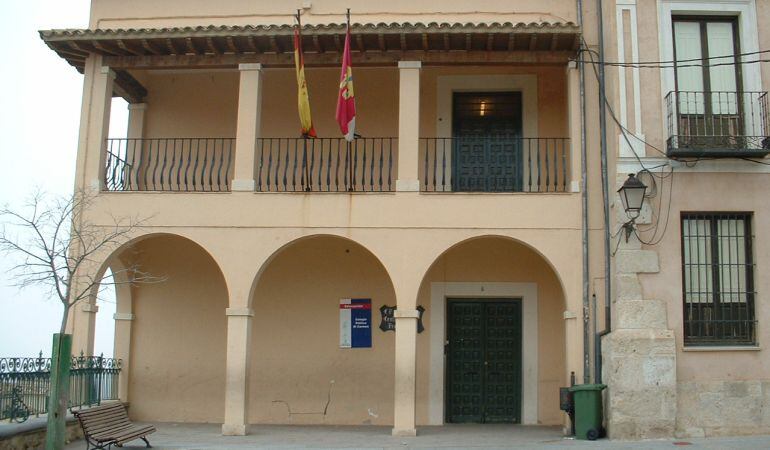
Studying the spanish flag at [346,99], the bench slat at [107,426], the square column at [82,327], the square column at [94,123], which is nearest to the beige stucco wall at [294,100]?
the square column at [94,123]

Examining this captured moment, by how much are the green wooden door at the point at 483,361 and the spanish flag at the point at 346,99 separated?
152 inches

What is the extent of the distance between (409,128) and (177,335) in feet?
18.6

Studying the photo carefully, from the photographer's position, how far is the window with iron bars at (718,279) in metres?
12.2

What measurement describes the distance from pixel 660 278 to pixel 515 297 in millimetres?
3164

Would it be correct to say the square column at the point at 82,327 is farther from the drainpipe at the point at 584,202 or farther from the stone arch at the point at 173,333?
the drainpipe at the point at 584,202

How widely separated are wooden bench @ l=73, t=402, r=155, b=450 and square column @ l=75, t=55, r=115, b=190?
3823mm

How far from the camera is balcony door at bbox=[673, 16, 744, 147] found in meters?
12.6

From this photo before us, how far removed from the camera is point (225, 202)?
44.0 feet

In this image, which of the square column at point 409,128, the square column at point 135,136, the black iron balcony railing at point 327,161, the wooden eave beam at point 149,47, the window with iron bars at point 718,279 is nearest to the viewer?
the window with iron bars at point 718,279

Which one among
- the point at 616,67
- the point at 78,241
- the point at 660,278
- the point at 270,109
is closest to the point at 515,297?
the point at 660,278

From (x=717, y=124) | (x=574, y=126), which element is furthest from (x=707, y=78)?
(x=574, y=126)

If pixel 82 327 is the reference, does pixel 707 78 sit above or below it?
above

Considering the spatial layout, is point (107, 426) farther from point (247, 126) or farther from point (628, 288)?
point (628, 288)

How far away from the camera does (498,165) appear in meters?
14.5
